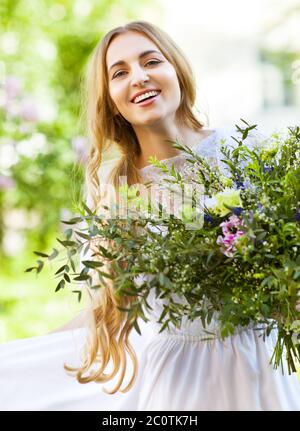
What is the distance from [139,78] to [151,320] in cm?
64

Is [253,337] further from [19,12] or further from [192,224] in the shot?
[19,12]

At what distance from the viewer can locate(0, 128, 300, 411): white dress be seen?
5.38 ft

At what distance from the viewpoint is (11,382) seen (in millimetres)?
1952

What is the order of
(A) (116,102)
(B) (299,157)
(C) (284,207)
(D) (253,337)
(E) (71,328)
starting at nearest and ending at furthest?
(C) (284,207), (B) (299,157), (D) (253,337), (A) (116,102), (E) (71,328)

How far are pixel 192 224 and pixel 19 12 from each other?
18.7ft

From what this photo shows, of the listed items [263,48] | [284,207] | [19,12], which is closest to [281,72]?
[263,48]

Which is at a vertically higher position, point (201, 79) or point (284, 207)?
point (201, 79)

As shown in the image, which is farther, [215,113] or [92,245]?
[215,113]

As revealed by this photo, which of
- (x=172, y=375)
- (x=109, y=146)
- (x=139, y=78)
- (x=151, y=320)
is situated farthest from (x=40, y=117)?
(x=172, y=375)

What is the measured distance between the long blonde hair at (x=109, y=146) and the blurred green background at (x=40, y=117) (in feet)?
13.2

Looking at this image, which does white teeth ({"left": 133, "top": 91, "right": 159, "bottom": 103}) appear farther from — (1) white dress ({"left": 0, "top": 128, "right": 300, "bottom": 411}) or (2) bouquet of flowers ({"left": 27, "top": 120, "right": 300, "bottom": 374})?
(2) bouquet of flowers ({"left": 27, "top": 120, "right": 300, "bottom": 374})

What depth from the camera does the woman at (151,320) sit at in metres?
1.66

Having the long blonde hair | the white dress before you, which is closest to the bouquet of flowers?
A: the white dress

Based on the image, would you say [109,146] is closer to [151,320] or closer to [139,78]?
[139,78]
